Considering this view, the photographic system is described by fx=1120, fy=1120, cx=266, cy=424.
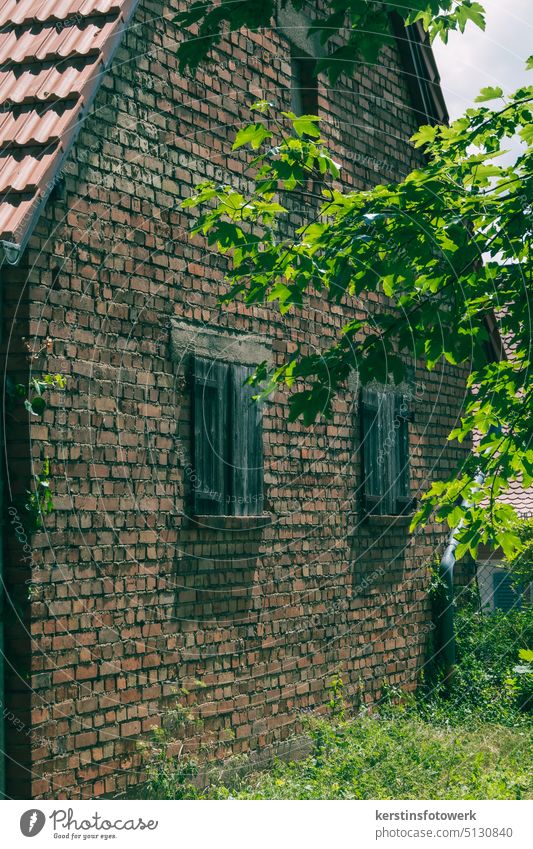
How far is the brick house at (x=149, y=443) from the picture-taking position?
6.50m

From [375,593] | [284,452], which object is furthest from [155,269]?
[375,593]

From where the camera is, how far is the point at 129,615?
7457mm

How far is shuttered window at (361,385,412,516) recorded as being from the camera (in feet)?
37.0

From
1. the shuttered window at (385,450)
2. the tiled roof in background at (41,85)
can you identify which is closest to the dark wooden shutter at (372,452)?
the shuttered window at (385,450)

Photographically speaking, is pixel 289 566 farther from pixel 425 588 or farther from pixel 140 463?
pixel 425 588

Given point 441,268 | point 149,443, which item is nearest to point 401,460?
point 149,443

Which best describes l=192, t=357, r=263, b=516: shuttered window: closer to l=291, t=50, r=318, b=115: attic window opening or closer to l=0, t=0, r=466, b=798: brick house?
l=0, t=0, r=466, b=798: brick house

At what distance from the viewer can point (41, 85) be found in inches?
266

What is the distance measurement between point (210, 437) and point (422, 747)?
325 centimetres

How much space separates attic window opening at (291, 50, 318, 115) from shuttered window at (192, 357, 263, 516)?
9.86 ft

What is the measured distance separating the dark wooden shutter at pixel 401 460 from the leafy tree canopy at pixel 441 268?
4346mm

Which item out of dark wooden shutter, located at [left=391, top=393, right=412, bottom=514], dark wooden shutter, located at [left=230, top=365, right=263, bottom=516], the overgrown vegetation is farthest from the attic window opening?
the overgrown vegetation

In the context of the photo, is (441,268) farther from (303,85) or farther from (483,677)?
(483,677)

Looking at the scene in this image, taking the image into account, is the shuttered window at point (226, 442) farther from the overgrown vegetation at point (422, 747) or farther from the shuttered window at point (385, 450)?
the shuttered window at point (385, 450)
